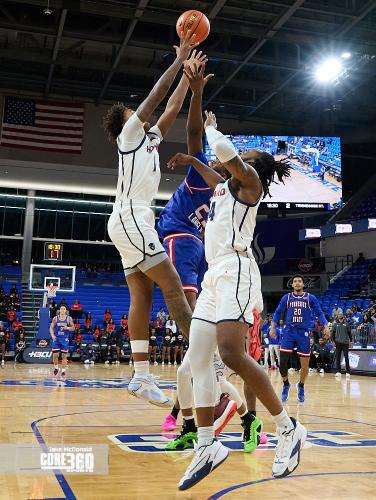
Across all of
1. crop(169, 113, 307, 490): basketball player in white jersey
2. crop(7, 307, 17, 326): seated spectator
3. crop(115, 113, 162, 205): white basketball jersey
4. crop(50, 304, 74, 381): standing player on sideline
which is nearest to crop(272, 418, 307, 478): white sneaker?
crop(169, 113, 307, 490): basketball player in white jersey

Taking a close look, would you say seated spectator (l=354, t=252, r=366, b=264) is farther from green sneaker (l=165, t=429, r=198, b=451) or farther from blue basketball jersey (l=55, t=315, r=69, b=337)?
green sneaker (l=165, t=429, r=198, b=451)

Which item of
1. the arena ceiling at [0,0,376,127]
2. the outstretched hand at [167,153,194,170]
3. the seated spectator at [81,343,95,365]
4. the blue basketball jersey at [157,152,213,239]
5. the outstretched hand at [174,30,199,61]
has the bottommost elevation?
the seated spectator at [81,343,95,365]

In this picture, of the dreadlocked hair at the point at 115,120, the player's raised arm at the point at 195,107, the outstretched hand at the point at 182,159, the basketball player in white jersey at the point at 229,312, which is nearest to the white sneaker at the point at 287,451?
the basketball player in white jersey at the point at 229,312

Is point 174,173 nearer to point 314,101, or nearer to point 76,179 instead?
point 76,179

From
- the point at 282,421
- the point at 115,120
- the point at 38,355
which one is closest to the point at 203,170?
the point at 115,120

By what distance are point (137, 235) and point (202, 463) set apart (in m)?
1.73

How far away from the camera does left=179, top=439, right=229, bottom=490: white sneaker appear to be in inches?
102

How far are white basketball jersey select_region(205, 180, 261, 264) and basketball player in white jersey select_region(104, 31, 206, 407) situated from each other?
77cm

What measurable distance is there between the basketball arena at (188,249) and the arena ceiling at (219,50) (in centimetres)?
8

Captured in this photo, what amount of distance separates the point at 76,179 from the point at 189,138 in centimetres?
2057

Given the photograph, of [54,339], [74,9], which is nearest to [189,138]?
[54,339]

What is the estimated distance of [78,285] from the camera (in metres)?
26.6

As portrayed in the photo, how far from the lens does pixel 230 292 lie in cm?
296

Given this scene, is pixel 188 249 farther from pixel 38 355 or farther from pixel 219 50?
pixel 219 50
